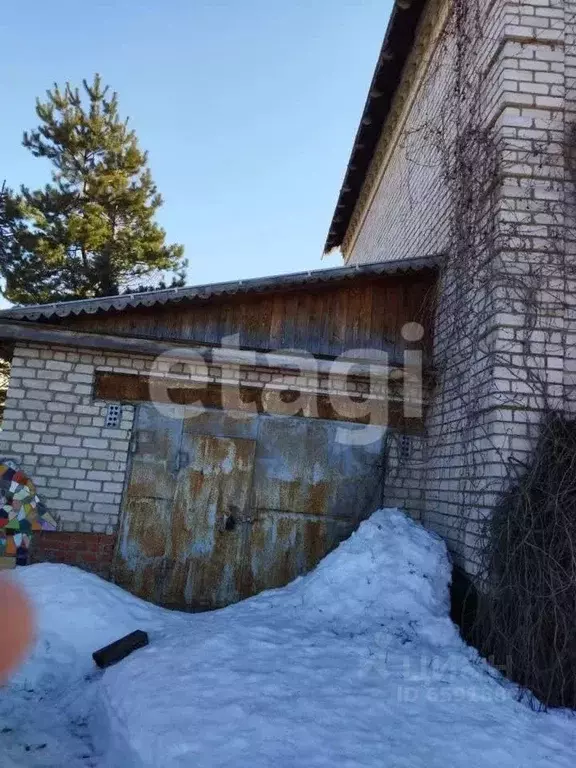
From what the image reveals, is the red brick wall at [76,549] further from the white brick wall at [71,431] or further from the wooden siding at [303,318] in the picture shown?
the wooden siding at [303,318]

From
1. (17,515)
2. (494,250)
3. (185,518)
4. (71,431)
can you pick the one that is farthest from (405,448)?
(17,515)

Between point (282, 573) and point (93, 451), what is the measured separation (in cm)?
221

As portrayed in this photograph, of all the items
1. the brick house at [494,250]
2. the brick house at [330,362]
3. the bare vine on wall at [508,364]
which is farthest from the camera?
the brick house at [330,362]

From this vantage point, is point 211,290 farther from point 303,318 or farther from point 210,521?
point 210,521

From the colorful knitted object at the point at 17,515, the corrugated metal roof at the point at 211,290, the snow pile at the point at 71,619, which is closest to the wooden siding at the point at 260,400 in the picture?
the corrugated metal roof at the point at 211,290

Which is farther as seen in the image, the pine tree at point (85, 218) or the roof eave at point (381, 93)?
the pine tree at point (85, 218)

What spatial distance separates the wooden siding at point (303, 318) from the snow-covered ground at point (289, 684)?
204 centimetres

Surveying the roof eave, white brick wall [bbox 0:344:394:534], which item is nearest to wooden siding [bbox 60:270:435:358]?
white brick wall [bbox 0:344:394:534]

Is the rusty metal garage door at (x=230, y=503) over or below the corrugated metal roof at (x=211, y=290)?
below

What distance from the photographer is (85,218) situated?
13.8 m

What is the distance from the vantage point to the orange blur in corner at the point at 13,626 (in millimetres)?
3730

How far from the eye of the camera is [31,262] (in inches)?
533

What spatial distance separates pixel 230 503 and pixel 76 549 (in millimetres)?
1506

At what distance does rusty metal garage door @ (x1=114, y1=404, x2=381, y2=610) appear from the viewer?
5.05 metres
